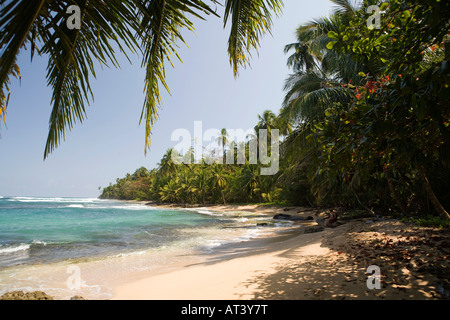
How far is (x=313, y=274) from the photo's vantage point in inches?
140

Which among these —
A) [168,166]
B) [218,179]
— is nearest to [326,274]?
[218,179]

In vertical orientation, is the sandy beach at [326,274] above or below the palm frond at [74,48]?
below

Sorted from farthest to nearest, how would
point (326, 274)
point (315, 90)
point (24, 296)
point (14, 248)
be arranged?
point (315, 90)
point (14, 248)
point (326, 274)
point (24, 296)

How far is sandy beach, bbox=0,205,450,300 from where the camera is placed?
2.82 metres

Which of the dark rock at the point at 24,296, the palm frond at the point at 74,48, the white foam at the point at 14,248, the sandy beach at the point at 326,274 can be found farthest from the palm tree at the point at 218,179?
the palm frond at the point at 74,48

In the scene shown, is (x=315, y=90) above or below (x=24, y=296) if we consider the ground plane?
above

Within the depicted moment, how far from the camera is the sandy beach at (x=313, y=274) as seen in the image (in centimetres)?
282

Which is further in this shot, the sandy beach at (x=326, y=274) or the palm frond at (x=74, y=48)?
the sandy beach at (x=326, y=274)

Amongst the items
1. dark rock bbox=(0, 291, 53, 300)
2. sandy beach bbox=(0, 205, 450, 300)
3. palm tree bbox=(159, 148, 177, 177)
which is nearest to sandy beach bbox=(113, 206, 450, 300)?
sandy beach bbox=(0, 205, 450, 300)

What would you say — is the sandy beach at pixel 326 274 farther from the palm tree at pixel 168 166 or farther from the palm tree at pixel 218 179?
the palm tree at pixel 168 166

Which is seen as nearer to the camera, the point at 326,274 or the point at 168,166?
the point at 326,274

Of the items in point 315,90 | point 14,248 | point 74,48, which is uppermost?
point 315,90

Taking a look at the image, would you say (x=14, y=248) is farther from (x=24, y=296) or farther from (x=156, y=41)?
(x=156, y=41)

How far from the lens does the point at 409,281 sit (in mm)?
2820
